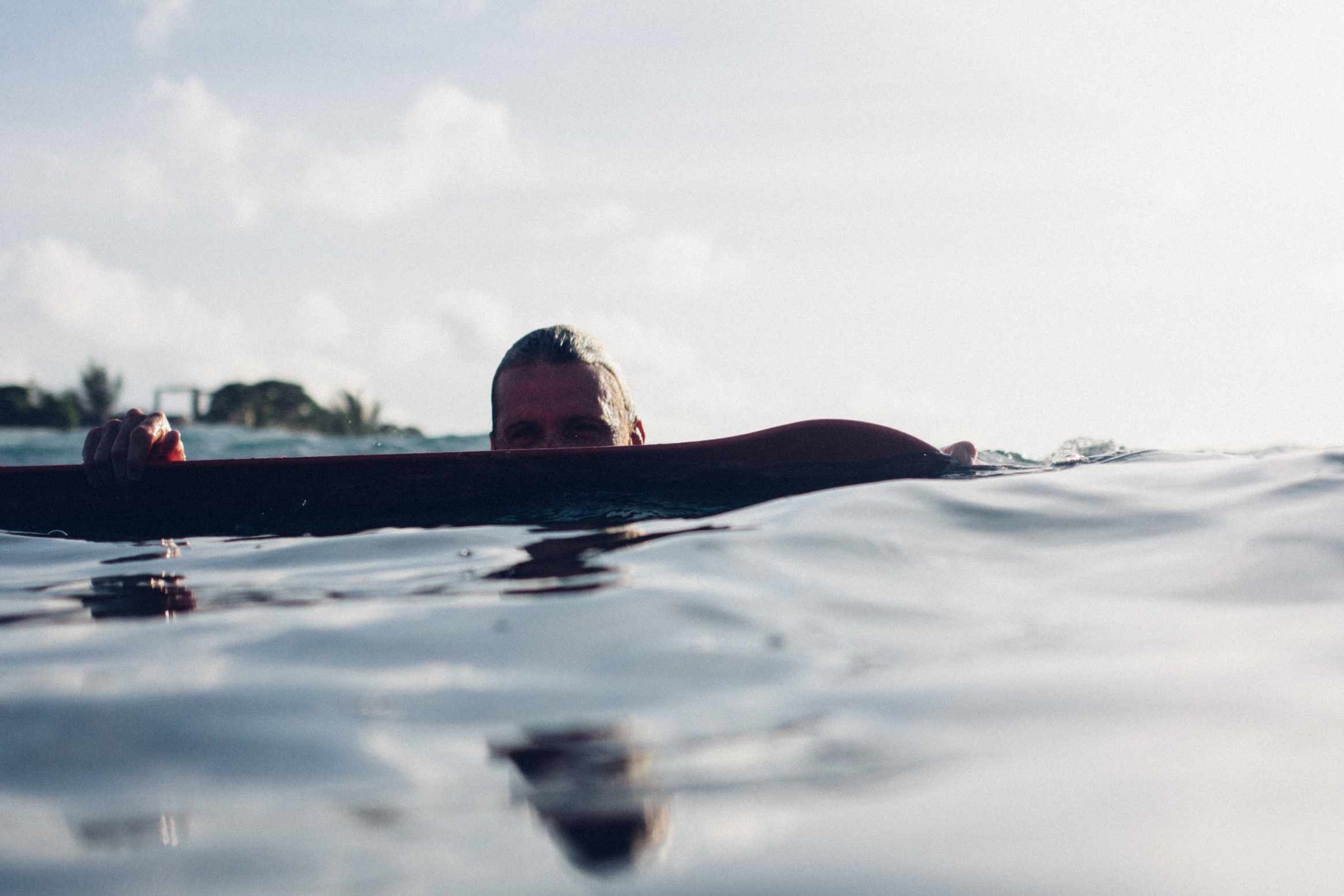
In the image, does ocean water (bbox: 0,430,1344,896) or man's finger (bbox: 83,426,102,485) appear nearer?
ocean water (bbox: 0,430,1344,896)

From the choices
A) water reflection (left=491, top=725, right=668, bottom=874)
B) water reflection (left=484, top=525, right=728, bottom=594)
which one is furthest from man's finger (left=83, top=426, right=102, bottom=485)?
water reflection (left=491, top=725, right=668, bottom=874)

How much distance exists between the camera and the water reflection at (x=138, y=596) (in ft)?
7.05

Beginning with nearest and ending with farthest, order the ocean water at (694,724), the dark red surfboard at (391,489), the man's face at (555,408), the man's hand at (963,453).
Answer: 1. the ocean water at (694,724)
2. the dark red surfboard at (391,489)
3. the man's hand at (963,453)
4. the man's face at (555,408)

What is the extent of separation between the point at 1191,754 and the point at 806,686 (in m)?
0.49

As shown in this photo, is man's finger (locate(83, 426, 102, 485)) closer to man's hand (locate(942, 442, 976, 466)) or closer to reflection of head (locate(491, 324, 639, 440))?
reflection of head (locate(491, 324, 639, 440))

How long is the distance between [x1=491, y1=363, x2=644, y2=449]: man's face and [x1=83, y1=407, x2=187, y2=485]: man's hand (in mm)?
1662

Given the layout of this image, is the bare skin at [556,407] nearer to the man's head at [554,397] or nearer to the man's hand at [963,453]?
the man's head at [554,397]

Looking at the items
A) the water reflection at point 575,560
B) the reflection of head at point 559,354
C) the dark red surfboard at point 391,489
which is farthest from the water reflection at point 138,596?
the reflection of head at point 559,354

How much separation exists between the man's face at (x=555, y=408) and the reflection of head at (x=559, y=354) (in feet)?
0.15

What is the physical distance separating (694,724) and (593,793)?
9.0 inches

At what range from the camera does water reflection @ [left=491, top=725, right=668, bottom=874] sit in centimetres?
100

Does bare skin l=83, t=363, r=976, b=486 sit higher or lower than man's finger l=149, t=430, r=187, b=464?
higher

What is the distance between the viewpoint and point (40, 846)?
106 centimetres

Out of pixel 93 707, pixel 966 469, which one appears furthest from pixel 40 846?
pixel 966 469
